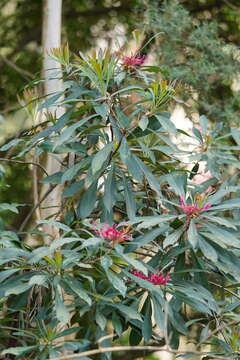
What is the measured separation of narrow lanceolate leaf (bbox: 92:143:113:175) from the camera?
1562mm

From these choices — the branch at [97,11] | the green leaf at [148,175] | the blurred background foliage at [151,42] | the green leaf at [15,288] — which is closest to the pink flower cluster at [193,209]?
the green leaf at [148,175]

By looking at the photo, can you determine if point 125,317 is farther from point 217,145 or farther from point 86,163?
point 217,145

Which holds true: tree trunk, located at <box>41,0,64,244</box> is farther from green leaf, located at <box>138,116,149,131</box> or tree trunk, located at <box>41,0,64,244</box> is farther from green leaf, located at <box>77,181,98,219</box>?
green leaf, located at <box>138,116,149,131</box>

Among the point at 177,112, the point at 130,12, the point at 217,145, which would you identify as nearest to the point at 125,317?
the point at 217,145

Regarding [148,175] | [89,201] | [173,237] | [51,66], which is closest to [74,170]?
[89,201]

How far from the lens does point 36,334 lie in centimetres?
157

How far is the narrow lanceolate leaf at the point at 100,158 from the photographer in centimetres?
156

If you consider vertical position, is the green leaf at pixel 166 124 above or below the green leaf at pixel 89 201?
above

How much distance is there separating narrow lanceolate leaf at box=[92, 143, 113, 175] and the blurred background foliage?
958 millimetres

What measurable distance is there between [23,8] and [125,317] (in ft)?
9.08

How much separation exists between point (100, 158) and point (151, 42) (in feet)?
5.60

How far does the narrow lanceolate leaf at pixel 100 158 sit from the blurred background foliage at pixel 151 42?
3.14ft

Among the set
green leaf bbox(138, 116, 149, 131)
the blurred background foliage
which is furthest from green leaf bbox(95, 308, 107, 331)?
the blurred background foliage

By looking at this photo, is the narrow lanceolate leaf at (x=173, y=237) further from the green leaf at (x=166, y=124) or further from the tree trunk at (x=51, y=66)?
the tree trunk at (x=51, y=66)
